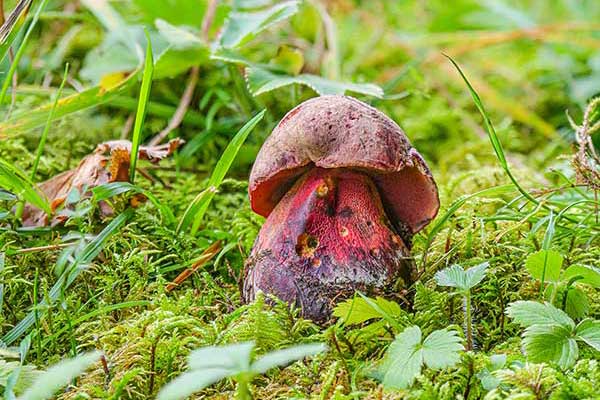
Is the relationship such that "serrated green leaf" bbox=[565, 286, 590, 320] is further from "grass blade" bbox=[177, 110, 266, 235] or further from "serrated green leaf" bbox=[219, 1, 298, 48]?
"serrated green leaf" bbox=[219, 1, 298, 48]

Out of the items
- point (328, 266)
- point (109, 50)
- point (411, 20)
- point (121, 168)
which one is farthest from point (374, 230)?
point (411, 20)

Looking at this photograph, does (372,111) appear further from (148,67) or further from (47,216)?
(47,216)

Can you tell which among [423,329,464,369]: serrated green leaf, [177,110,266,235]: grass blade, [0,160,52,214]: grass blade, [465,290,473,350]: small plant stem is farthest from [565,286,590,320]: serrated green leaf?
[0,160,52,214]: grass blade

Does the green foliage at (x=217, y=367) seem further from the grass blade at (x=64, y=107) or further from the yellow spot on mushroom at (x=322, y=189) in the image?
the grass blade at (x=64, y=107)

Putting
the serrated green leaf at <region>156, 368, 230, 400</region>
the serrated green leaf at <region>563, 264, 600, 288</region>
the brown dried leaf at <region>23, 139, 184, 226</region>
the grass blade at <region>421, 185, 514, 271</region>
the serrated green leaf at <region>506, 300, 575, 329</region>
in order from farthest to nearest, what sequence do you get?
1. the brown dried leaf at <region>23, 139, 184, 226</region>
2. the grass blade at <region>421, 185, 514, 271</region>
3. the serrated green leaf at <region>563, 264, 600, 288</region>
4. the serrated green leaf at <region>506, 300, 575, 329</region>
5. the serrated green leaf at <region>156, 368, 230, 400</region>

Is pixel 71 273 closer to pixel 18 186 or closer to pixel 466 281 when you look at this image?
pixel 18 186

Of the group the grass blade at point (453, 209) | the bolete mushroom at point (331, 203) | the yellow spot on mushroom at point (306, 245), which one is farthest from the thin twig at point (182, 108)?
the grass blade at point (453, 209)
